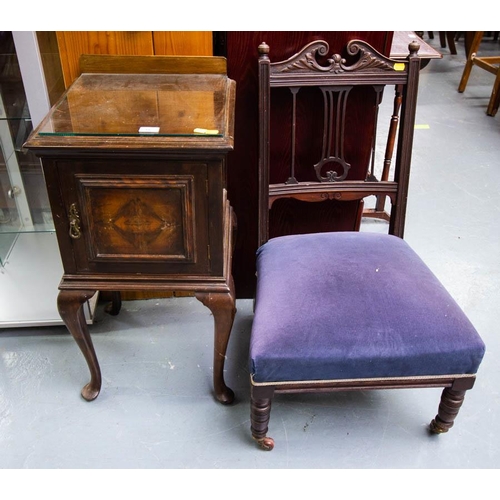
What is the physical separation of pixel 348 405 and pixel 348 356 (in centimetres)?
44

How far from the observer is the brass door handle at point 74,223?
1370 mm

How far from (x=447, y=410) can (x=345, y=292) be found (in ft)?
1.46

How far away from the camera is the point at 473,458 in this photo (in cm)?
158

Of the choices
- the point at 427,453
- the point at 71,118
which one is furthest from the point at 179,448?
the point at 71,118

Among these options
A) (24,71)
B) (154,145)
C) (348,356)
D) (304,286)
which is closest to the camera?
(154,145)

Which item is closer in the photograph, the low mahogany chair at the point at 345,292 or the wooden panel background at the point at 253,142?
the low mahogany chair at the point at 345,292

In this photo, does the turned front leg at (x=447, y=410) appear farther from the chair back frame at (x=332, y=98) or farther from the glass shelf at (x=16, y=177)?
the glass shelf at (x=16, y=177)

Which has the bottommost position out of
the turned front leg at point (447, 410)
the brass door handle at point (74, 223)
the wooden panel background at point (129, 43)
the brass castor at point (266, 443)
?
the brass castor at point (266, 443)

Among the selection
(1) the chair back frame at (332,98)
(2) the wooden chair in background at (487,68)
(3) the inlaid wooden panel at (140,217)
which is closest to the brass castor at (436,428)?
(1) the chair back frame at (332,98)

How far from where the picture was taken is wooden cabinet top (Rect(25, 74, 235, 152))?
127 centimetres

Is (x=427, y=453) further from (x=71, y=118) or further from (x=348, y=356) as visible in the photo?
(x=71, y=118)

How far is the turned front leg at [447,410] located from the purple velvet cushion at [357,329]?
105 mm

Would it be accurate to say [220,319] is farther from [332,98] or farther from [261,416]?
[332,98]

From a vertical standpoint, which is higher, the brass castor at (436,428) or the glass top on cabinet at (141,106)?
the glass top on cabinet at (141,106)
